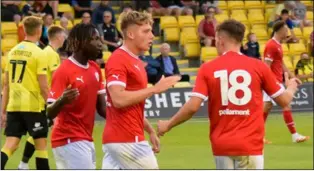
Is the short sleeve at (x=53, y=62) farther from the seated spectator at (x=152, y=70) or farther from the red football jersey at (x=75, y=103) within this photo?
the seated spectator at (x=152, y=70)

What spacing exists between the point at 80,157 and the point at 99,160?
6185 mm

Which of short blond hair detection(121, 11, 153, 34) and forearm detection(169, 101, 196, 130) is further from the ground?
short blond hair detection(121, 11, 153, 34)

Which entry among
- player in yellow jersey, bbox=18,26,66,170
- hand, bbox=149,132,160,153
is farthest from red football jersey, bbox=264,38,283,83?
hand, bbox=149,132,160,153

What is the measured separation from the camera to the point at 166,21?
2814cm

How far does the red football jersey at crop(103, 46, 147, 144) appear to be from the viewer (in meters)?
8.99

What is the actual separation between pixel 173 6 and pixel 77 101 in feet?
63.6

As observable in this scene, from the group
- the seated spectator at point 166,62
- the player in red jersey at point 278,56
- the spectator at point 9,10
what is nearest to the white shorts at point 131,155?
the player in red jersey at point 278,56

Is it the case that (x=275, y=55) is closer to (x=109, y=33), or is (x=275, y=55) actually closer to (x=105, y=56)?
(x=105, y=56)

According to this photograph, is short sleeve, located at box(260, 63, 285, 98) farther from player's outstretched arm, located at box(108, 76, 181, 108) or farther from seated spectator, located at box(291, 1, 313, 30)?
seated spectator, located at box(291, 1, 313, 30)

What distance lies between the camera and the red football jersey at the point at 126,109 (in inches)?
354

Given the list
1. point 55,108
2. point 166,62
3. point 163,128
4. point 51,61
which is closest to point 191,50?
point 166,62

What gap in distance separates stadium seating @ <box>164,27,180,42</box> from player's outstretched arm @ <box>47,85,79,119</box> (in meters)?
18.5

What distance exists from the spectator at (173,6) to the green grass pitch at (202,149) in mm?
6186

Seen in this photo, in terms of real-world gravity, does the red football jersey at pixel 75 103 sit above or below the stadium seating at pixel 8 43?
above
